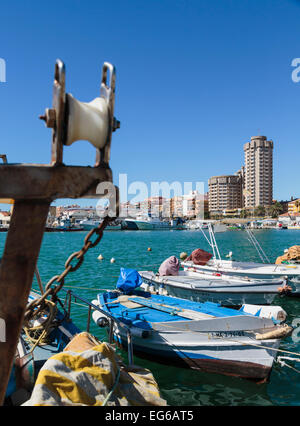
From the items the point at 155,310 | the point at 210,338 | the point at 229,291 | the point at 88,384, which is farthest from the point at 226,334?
the point at 229,291

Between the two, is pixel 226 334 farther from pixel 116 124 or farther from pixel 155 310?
pixel 116 124

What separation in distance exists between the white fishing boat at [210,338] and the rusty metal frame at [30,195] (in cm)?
627

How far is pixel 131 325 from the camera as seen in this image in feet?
31.4

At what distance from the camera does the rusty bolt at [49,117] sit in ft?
7.57

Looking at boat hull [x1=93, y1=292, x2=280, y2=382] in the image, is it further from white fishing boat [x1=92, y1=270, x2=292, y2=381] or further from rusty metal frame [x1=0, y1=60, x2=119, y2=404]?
rusty metal frame [x1=0, y1=60, x2=119, y2=404]

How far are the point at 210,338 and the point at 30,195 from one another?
26.1 ft

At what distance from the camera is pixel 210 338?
8922 mm

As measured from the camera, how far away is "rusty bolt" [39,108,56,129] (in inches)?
90.8

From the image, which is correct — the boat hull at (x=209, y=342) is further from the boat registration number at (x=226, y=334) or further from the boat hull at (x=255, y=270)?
the boat hull at (x=255, y=270)

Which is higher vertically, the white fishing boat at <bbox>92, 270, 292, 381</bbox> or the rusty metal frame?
the rusty metal frame

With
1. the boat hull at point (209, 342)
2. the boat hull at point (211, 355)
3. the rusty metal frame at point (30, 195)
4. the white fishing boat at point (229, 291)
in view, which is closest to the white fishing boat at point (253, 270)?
the white fishing boat at point (229, 291)

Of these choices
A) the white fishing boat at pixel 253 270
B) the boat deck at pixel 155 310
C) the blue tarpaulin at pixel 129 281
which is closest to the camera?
the boat deck at pixel 155 310

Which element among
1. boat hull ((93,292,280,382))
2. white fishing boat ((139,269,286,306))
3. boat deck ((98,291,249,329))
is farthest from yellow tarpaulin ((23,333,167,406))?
white fishing boat ((139,269,286,306))
